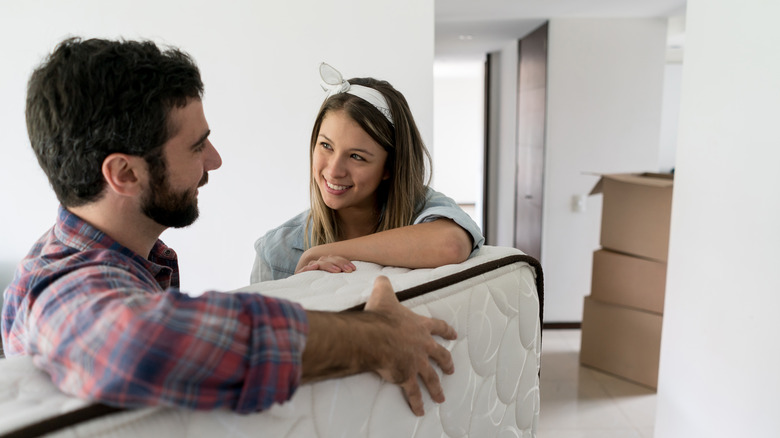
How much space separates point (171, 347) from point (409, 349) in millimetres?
262

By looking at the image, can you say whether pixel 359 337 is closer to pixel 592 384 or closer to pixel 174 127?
pixel 174 127

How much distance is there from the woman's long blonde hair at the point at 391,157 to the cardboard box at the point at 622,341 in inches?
83.9

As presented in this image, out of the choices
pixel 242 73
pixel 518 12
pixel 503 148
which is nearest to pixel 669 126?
pixel 503 148

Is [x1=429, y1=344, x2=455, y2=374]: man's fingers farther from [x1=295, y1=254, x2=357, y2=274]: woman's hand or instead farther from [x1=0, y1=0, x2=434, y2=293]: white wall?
[x1=0, y1=0, x2=434, y2=293]: white wall

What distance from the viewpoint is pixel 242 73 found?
1887 millimetres

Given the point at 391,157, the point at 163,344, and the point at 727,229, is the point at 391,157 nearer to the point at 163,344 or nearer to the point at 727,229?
the point at 163,344

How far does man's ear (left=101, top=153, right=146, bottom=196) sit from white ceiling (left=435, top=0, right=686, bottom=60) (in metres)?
2.91

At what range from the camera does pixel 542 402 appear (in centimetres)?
278

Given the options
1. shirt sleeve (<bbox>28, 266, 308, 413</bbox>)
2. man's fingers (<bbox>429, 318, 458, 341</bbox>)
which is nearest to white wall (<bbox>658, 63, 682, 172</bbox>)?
man's fingers (<bbox>429, 318, 458, 341</bbox>)

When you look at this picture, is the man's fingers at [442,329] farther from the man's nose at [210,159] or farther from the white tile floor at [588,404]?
the white tile floor at [588,404]

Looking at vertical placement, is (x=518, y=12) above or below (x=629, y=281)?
above

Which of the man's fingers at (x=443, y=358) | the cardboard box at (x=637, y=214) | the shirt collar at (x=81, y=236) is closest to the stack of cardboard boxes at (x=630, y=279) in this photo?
the cardboard box at (x=637, y=214)

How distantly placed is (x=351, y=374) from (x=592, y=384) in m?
2.78

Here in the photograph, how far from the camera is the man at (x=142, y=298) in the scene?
458mm
